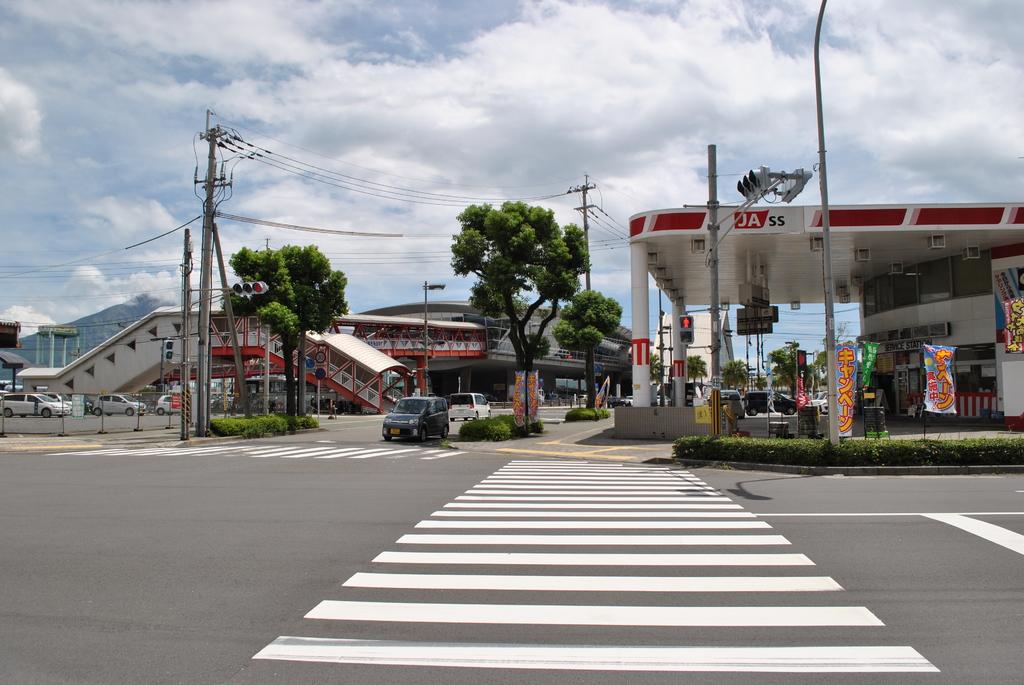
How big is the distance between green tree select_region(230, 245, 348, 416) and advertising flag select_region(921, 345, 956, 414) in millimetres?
23977

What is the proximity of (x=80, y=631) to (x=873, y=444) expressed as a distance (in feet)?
51.2

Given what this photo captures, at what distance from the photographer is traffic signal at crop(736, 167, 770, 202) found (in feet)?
52.7

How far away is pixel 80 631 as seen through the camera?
551 centimetres

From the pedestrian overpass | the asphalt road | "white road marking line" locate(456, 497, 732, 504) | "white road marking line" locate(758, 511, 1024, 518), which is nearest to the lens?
the asphalt road

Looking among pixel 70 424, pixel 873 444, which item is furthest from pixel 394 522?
pixel 70 424

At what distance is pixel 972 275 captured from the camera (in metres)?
28.1

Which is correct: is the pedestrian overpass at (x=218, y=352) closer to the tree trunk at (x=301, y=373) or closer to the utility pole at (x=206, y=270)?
the tree trunk at (x=301, y=373)

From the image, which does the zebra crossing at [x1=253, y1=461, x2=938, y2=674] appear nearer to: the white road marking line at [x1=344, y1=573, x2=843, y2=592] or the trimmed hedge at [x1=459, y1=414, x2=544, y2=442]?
the white road marking line at [x1=344, y1=573, x2=843, y2=592]

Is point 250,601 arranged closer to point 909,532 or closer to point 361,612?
point 361,612

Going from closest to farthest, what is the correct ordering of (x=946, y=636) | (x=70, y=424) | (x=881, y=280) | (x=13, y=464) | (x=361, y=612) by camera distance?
(x=946, y=636)
(x=361, y=612)
(x=13, y=464)
(x=881, y=280)
(x=70, y=424)

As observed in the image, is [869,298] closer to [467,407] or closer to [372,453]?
[467,407]

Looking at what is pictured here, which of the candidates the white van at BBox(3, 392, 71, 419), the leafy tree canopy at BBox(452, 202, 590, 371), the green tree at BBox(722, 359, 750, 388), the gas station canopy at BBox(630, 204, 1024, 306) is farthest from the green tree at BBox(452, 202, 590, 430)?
the green tree at BBox(722, 359, 750, 388)

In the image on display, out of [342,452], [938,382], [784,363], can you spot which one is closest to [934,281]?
[938,382]

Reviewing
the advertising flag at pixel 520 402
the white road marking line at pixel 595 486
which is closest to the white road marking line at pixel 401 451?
the advertising flag at pixel 520 402
